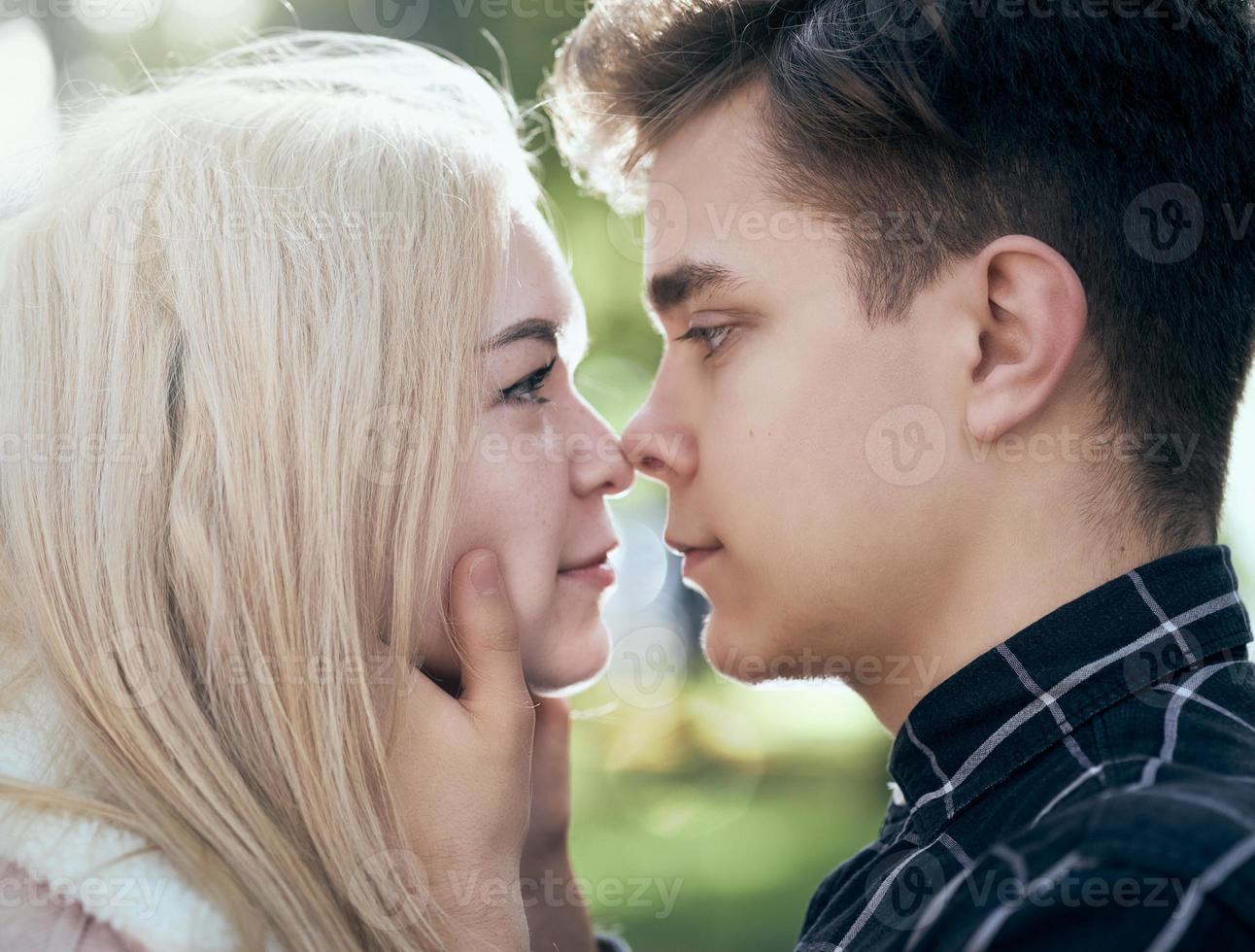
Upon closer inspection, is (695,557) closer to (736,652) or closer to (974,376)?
(736,652)

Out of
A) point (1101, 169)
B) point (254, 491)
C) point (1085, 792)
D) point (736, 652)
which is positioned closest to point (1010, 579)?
point (1085, 792)

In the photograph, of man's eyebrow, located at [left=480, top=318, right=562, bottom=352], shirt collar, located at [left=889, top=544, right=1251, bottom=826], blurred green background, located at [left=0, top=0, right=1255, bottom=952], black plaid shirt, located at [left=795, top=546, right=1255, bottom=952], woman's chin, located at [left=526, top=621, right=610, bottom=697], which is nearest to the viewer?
black plaid shirt, located at [left=795, top=546, right=1255, bottom=952]

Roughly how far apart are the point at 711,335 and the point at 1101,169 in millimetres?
705

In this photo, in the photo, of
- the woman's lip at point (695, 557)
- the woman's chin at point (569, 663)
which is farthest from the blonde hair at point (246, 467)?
the woman's lip at point (695, 557)

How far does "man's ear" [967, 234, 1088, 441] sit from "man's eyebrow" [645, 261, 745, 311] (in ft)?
1.41

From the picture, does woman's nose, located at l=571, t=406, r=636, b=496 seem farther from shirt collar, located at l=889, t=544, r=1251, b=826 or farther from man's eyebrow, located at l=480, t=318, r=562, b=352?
shirt collar, located at l=889, t=544, r=1251, b=826

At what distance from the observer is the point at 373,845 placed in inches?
70.2

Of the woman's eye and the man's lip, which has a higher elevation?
the woman's eye

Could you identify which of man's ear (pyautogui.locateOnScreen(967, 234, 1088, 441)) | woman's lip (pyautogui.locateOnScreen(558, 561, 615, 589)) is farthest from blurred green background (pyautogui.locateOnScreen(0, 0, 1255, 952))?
man's ear (pyautogui.locateOnScreen(967, 234, 1088, 441))

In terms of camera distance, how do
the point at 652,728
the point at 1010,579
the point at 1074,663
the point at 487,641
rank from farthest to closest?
the point at 652,728, the point at 487,641, the point at 1010,579, the point at 1074,663

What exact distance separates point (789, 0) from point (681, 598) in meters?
4.17

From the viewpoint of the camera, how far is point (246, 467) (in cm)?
183

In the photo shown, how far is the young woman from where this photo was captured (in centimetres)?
167

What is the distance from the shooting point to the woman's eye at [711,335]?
201cm
